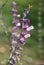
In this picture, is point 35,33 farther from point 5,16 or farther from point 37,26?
point 5,16

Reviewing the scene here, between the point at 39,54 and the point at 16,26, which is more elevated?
the point at 39,54

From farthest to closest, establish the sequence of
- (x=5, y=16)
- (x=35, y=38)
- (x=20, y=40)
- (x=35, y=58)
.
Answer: (x=35, y=38)
(x=35, y=58)
(x=5, y=16)
(x=20, y=40)

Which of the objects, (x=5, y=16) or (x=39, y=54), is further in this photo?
(x=39, y=54)

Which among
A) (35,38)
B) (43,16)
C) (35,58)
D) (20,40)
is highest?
(43,16)

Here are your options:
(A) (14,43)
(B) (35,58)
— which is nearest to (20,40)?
(A) (14,43)

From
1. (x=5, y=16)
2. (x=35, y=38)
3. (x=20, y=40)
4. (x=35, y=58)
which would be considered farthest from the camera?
(x=35, y=38)

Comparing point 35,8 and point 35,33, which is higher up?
point 35,8

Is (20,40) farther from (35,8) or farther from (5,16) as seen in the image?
(35,8)

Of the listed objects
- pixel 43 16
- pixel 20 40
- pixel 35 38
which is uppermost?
pixel 43 16

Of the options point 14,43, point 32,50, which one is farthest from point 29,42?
point 14,43
